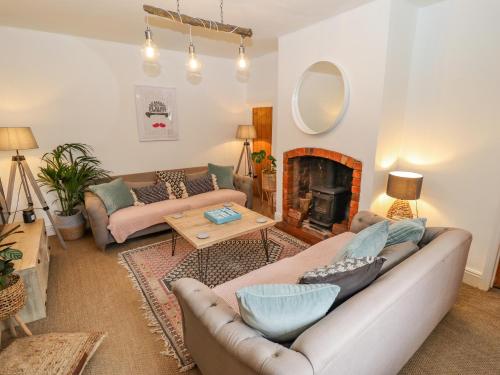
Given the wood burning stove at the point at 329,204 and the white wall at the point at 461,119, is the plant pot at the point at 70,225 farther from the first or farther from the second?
the white wall at the point at 461,119

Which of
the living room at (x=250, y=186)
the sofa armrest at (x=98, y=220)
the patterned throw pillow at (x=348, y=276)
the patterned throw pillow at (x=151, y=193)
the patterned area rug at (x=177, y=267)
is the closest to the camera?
the patterned throw pillow at (x=348, y=276)

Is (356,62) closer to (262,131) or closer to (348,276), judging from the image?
(348,276)

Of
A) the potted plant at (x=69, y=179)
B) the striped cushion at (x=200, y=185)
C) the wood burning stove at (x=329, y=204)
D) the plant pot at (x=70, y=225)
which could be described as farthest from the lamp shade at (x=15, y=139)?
the wood burning stove at (x=329, y=204)

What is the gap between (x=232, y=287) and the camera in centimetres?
167

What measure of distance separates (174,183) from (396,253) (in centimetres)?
303

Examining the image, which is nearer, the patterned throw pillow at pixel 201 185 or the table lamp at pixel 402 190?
the table lamp at pixel 402 190

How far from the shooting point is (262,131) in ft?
15.4

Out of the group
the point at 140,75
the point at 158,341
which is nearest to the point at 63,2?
the point at 140,75

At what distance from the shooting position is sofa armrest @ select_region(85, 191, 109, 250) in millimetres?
2908

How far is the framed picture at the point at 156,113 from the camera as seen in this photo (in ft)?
12.8

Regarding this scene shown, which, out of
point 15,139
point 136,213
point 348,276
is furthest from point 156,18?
point 348,276

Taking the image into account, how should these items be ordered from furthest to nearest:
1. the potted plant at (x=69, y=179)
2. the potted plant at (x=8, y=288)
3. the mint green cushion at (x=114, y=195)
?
the potted plant at (x=69, y=179)
the mint green cushion at (x=114, y=195)
the potted plant at (x=8, y=288)

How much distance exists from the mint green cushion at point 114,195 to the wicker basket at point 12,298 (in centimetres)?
141

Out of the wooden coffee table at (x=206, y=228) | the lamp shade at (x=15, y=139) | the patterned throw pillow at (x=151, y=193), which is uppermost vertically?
the lamp shade at (x=15, y=139)
